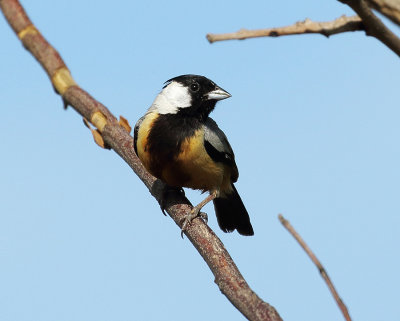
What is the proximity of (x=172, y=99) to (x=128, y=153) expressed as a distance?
83 cm

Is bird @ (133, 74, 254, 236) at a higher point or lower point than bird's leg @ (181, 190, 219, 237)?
higher

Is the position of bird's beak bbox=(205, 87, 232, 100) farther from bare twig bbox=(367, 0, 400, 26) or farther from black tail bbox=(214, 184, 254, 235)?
bare twig bbox=(367, 0, 400, 26)

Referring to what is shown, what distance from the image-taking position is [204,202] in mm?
5914

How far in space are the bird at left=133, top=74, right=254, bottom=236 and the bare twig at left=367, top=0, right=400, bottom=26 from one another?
11.9 ft

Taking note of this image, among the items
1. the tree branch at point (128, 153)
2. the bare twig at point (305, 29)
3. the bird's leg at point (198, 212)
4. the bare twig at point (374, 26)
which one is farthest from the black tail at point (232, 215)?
the bare twig at point (374, 26)

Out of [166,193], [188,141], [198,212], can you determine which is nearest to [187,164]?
[188,141]

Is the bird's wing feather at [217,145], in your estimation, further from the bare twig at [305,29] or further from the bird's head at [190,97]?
the bare twig at [305,29]

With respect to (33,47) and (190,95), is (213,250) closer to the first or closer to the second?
(33,47)

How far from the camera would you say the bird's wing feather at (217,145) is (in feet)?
19.8

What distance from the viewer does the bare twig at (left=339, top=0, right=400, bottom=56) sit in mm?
1705

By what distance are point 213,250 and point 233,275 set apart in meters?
0.59

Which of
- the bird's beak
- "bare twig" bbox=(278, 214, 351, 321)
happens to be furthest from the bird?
"bare twig" bbox=(278, 214, 351, 321)

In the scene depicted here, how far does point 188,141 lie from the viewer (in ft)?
19.5

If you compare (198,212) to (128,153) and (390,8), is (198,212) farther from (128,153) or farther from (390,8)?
(390,8)
